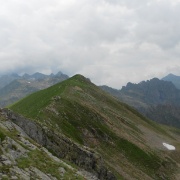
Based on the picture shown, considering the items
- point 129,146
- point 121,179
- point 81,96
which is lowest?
point 121,179

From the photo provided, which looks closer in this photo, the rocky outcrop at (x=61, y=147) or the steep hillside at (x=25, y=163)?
the steep hillside at (x=25, y=163)

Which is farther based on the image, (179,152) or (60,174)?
(179,152)

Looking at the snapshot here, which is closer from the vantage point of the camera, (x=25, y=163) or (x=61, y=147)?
(x=25, y=163)

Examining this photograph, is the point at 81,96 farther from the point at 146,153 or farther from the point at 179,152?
the point at 179,152

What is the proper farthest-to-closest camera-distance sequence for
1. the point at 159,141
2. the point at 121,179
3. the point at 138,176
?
1. the point at 159,141
2. the point at 138,176
3. the point at 121,179

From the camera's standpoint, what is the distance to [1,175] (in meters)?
22.4

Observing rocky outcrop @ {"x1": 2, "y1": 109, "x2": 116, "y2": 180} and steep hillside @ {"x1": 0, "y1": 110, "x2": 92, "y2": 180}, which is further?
rocky outcrop @ {"x1": 2, "y1": 109, "x2": 116, "y2": 180}

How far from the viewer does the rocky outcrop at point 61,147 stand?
40.1 metres

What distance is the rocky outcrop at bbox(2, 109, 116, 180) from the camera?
40062 mm

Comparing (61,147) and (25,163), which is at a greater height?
Result: (25,163)

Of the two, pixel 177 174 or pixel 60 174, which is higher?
pixel 60 174

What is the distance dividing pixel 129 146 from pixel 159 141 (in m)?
33.2

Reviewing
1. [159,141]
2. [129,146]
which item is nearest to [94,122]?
[129,146]

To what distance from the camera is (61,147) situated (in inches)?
1672
